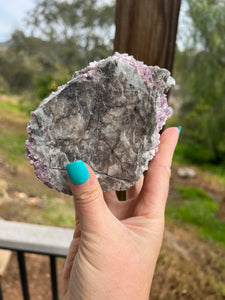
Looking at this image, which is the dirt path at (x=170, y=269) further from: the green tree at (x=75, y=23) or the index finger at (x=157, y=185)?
the green tree at (x=75, y=23)

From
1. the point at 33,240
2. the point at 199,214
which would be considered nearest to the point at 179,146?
the point at 199,214

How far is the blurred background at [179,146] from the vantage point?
2.59 metres

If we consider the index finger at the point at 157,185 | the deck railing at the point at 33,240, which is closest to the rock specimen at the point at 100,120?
the index finger at the point at 157,185

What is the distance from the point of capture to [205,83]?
5.19 metres

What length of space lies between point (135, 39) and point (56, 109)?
56 centimetres

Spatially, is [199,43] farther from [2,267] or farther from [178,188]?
[2,267]

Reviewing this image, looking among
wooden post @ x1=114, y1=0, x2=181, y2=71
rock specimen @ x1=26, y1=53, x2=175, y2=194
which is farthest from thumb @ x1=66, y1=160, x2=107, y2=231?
wooden post @ x1=114, y1=0, x2=181, y2=71

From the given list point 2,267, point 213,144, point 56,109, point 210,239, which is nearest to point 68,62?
point 213,144

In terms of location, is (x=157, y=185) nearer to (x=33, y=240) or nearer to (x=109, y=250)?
(x=109, y=250)

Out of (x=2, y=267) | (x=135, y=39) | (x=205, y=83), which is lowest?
(x=2, y=267)

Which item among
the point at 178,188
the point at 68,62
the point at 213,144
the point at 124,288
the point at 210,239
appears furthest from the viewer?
the point at 68,62

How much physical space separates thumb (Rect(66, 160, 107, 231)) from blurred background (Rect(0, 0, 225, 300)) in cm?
102

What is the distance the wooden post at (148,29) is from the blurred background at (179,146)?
605mm

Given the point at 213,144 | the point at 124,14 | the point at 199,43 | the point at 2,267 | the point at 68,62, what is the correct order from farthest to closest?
the point at 68,62, the point at 213,144, the point at 199,43, the point at 2,267, the point at 124,14
